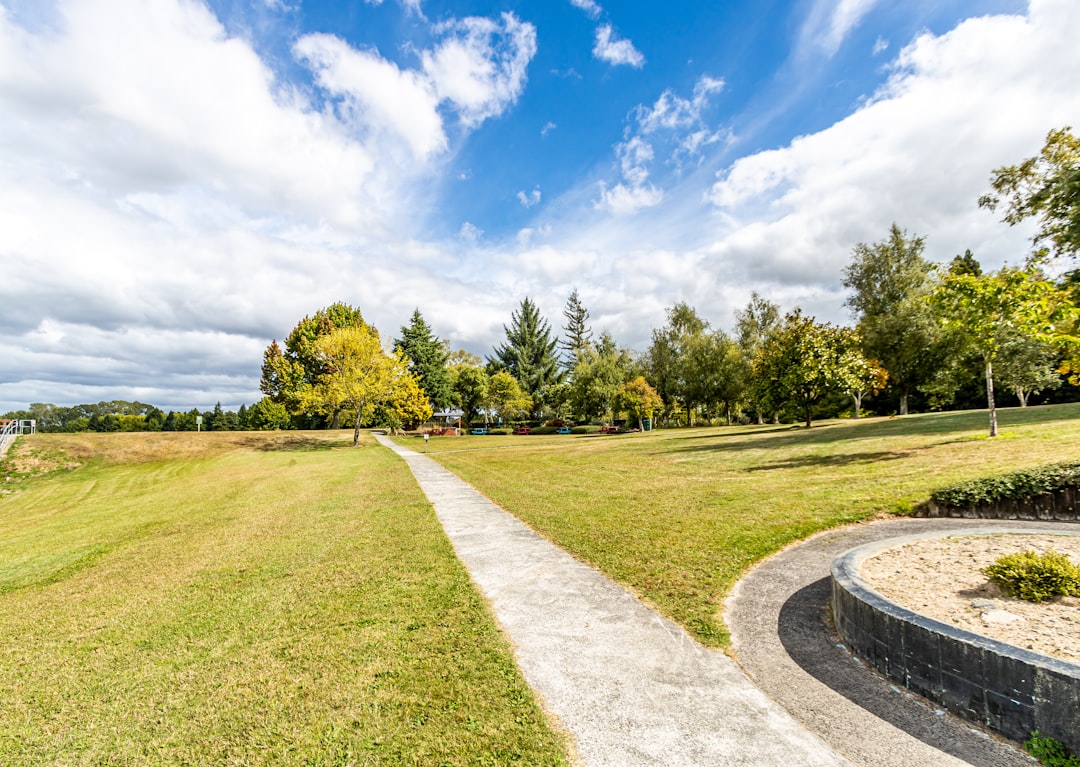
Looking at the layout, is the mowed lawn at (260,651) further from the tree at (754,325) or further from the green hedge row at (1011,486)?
the tree at (754,325)

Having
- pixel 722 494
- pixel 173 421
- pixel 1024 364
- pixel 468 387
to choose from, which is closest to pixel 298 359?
pixel 468 387

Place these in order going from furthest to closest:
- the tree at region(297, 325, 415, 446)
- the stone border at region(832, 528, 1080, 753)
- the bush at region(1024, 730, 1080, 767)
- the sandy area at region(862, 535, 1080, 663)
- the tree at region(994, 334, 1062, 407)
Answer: the tree at region(297, 325, 415, 446) → the tree at region(994, 334, 1062, 407) → the sandy area at region(862, 535, 1080, 663) → the stone border at region(832, 528, 1080, 753) → the bush at region(1024, 730, 1080, 767)

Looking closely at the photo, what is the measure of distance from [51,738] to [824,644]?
5630mm

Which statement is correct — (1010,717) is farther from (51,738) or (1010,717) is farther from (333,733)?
(51,738)

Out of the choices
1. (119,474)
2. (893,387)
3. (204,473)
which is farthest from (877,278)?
(119,474)

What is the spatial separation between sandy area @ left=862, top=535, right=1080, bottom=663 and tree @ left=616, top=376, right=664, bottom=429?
121ft

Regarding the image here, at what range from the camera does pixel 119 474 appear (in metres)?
23.3

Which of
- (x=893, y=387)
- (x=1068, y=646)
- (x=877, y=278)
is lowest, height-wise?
(x=1068, y=646)

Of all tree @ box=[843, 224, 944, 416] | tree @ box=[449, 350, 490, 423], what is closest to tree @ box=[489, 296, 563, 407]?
tree @ box=[449, 350, 490, 423]

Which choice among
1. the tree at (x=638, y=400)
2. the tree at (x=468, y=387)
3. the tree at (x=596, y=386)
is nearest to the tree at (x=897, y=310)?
the tree at (x=638, y=400)

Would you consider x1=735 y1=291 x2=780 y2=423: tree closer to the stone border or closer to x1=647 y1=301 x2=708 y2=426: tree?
x1=647 y1=301 x2=708 y2=426: tree

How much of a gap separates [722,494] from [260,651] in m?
8.69

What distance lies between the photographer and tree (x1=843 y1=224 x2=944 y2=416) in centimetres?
2884

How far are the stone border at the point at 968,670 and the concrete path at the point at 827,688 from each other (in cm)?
11
